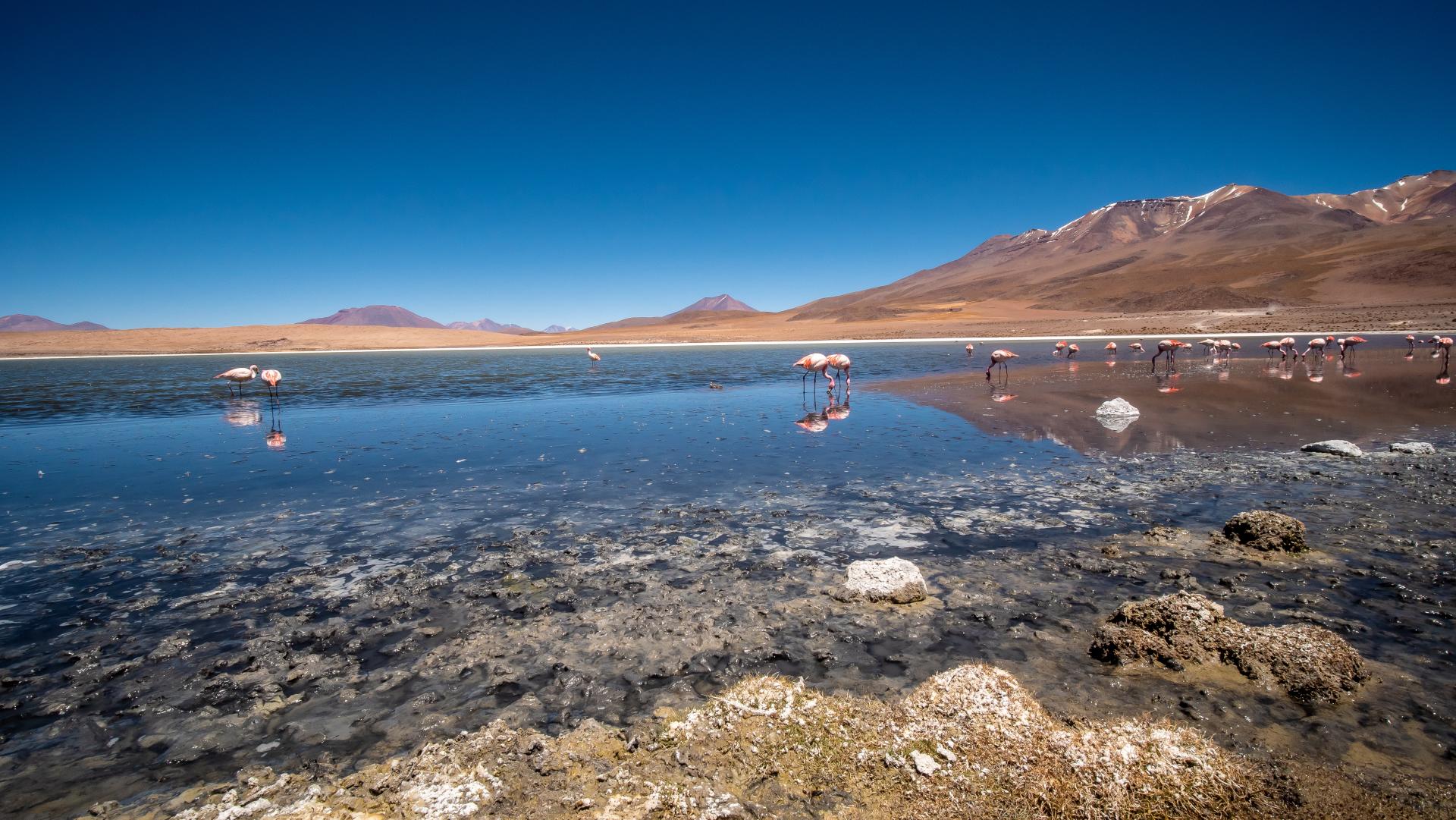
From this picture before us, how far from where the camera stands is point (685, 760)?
3.29m

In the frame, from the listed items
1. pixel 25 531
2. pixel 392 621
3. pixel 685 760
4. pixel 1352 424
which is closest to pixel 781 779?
pixel 685 760

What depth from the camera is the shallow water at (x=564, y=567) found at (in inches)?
152

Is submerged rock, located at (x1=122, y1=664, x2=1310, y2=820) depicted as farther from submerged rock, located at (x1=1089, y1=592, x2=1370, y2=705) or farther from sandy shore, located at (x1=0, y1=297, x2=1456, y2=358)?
sandy shore, located at (x1=0, y1=297, x2=1456, y2=358)

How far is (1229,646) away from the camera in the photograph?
412cm

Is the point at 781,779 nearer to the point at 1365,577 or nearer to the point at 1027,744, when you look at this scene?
the point at 1027,744

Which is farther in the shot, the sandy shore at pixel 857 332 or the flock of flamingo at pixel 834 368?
the sandy shore at pixel 857 332

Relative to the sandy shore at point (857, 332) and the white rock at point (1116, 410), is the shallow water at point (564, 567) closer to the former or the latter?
A: the white rock at point (1116, 410)

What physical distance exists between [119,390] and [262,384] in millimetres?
4775

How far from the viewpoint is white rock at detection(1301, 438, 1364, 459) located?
9.73 m

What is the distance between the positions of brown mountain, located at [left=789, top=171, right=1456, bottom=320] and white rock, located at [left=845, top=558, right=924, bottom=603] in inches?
3212

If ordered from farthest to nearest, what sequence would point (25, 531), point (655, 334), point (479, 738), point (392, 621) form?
point (655, 334), point (25, 531), point (392, 621), point (479, 738)

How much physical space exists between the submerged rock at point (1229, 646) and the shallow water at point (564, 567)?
0.71 ft

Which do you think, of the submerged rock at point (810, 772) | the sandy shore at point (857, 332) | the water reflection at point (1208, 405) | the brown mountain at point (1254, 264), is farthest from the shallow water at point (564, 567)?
the brown mountain at point (1254, 264)

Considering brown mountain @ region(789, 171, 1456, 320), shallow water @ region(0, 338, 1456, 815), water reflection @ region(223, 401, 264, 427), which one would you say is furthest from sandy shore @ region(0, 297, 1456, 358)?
water reflection @ region(223, 401, 264, 427)
